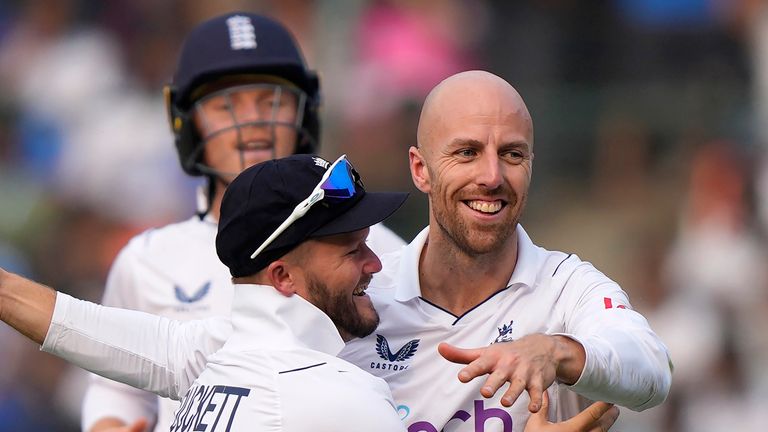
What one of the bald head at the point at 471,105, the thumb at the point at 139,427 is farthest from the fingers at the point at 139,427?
the bald head at the point at 471,105

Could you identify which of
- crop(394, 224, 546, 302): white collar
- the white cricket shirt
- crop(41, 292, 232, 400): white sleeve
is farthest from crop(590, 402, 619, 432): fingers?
crop(41, 292, 232, 400): white sleeve

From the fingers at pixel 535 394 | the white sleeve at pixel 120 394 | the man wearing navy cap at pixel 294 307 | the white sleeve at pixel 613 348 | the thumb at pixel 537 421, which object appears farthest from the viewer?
the white sleeve at pixel 120 394

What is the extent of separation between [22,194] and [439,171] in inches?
238

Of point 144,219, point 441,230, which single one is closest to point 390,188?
point 144,219

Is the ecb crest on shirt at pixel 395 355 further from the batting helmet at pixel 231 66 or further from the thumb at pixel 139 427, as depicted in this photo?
the batting helmet at pixel 231 66

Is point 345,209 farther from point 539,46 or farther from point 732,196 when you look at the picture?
point 539,46

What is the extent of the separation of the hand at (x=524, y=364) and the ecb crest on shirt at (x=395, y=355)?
0.79 metres

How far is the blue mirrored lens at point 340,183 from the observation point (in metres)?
4.04

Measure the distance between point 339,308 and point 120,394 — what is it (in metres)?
1.72

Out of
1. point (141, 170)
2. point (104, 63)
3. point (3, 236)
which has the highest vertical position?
Result: point (104, 63)

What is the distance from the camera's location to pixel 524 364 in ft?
11.3

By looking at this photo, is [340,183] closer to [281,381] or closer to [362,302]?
[362,302]

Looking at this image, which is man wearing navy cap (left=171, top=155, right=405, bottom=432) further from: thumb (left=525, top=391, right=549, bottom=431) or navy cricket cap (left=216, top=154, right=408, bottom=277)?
thumb (left=525, top=391, right=549, bottom=431)

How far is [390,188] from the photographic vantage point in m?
8.76
